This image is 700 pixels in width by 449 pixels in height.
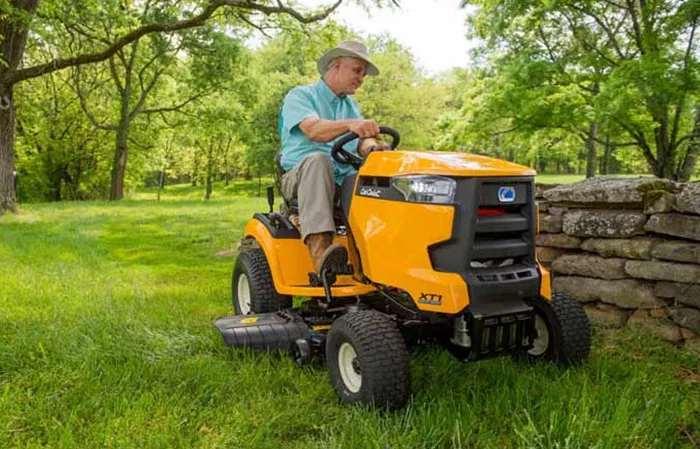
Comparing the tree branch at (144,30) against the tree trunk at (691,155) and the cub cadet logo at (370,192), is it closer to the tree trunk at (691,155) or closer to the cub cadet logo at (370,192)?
the tree trunk at (691,155)

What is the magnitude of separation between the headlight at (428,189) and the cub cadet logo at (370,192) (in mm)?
172

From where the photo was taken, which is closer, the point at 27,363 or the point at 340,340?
the point at 340,340

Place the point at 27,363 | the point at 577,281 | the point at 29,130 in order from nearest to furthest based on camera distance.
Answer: the point at 27,363 < the point at 577,281 < the point at 29,130

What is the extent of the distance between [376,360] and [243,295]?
190 cm

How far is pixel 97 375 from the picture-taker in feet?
9.81

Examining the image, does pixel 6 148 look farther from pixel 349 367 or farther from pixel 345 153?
pixel 349 367

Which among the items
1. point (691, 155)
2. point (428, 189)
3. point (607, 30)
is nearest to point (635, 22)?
point (607, 30)

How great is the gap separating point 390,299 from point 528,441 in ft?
3.05

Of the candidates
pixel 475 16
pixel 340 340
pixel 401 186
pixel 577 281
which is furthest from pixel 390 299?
pixel 475 16

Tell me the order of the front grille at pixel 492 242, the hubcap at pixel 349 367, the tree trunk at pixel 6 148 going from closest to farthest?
the front grille at pixel 492 242
the hubcap at pixel 349 367
the tree trunk at pixel 6 148

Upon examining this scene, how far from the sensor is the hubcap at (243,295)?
4.15 meters

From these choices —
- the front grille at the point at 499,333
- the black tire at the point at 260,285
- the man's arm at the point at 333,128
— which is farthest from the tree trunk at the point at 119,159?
the front grille at the point at 499,333

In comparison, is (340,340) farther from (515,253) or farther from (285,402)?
(515,253)

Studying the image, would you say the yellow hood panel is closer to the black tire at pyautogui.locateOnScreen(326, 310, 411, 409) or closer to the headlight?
the headlight
